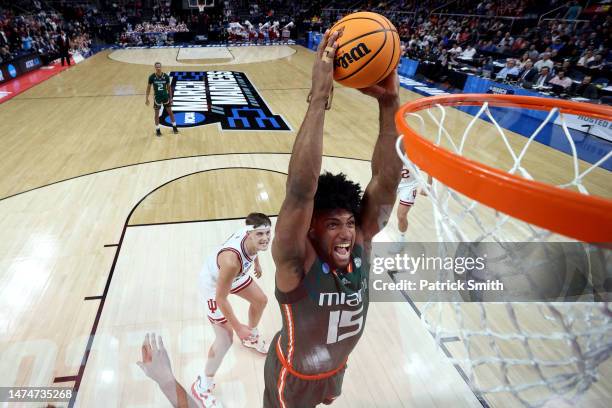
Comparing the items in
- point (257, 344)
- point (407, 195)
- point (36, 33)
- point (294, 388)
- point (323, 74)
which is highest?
point (323, 74)

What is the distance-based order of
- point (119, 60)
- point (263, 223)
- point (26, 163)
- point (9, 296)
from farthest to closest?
point (119, 60), point (26, 163), point (9, 296), point (263, 223)

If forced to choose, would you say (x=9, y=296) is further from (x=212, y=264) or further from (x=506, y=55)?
(x=506, y=55)

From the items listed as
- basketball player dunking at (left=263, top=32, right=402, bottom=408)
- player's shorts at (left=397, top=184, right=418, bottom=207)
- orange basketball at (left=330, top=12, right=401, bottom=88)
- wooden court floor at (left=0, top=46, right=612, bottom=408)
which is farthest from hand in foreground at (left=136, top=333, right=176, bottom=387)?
player's shorts at (left=397, top=184, right=418, bottom=207)

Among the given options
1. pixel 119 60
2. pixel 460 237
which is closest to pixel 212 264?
pixel 460 237

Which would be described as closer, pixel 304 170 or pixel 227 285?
pixel 304 170

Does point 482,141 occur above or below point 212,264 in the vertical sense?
below

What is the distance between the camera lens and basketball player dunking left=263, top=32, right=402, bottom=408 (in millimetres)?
1372

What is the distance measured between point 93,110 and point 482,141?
9338 mm

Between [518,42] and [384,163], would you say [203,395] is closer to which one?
[384,163]

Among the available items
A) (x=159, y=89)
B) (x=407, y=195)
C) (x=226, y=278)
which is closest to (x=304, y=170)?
(x=226, y=278)

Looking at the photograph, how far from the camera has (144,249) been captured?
4.53 m

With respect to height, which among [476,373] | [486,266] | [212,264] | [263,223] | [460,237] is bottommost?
[476,373]

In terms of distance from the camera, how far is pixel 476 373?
3154 mm

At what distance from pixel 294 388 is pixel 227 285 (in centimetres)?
88
